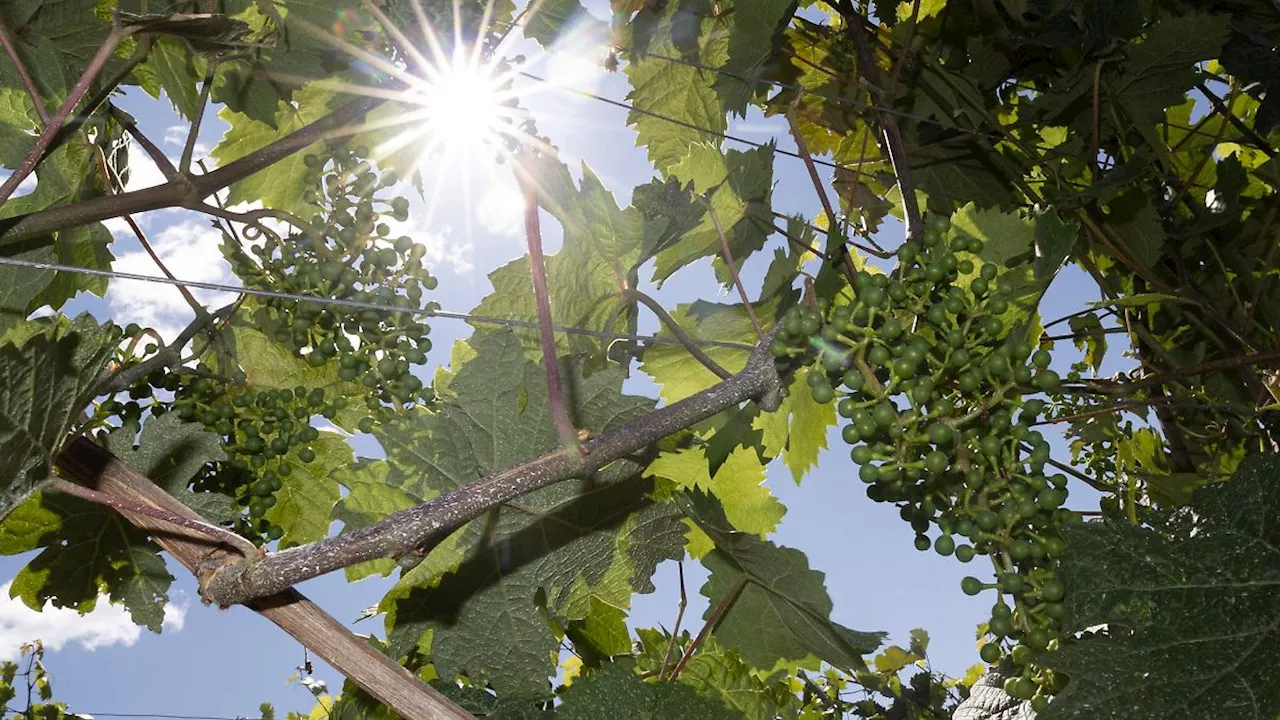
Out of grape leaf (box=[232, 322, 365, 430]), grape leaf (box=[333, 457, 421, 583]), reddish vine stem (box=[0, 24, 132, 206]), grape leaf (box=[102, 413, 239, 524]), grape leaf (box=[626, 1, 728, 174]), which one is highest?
grape leaf (box=[626, 1, 728, 174])

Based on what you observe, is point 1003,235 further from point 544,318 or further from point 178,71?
point 178,71

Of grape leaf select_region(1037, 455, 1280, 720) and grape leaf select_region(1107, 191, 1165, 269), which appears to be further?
grape leaf select_region(1107, 191, 1165, 269)

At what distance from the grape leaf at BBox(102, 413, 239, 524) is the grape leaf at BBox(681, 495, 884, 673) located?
2.37 ft

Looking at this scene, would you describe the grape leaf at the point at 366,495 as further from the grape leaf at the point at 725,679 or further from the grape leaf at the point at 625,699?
the grape leaf at the point at 725,679

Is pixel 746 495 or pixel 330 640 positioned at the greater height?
pixel 746 495

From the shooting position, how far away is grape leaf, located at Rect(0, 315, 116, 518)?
0.95 meters

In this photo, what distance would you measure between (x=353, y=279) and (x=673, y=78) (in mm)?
1110

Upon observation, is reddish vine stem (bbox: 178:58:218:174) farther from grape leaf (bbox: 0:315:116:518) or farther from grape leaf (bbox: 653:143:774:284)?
grape leaf (bbox: 653:143:774:284)

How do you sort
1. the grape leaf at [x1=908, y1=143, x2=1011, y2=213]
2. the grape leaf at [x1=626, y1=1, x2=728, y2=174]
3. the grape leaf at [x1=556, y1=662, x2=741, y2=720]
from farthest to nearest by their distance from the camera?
the grape leaf at [x1=626, y1=1, x2=728, y2=174] < the grape leaf at [x1=908, y1=143, x2=1011, y2=213] < the grape leaf at [x1=556, y1=662, x2=741, y2=720]

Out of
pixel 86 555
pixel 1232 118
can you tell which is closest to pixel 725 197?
pixel 86 555

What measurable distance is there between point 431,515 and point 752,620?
0.79 m

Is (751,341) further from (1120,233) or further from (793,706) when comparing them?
(1120,233)

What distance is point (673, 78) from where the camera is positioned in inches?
89.3

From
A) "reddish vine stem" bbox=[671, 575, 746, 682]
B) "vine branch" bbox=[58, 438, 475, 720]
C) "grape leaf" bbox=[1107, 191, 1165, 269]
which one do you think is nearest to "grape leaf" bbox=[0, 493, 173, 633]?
"vine branch" bbox=[58, 438, 475, 720]
